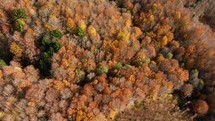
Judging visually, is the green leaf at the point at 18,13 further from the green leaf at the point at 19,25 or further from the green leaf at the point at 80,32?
the green leaf at the point at 80,32

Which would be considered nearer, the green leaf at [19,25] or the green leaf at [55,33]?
the green leaf at [55,33]

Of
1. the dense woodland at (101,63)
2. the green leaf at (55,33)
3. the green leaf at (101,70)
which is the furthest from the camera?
the green leaf at (55,33)

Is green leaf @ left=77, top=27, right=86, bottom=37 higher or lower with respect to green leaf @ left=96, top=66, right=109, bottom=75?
higher

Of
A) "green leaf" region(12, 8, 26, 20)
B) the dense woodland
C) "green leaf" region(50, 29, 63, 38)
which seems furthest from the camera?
"green leaf" region(12, 8, 26, 20)

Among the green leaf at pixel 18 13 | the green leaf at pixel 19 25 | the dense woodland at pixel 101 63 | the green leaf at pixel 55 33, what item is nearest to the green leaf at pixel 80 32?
the dense woodland at pixel 101 63


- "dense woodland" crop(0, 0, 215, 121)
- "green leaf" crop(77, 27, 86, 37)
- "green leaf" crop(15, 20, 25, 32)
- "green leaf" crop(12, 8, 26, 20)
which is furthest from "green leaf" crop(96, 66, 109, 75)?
"green leaf" crop(12, 8, 26, 20)

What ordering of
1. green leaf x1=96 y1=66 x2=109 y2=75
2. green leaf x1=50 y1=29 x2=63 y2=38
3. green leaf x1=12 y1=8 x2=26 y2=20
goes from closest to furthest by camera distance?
green leaf x1=96 y1=66 x2=109 y2=75
green leaf x1=50 y1=29 x2=63 y2=38
green leaf x1=12 y1=8 x2=26 y2=20

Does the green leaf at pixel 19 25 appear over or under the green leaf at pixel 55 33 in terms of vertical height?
over

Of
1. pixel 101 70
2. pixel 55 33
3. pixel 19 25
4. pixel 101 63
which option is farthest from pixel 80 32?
pixel 19 25

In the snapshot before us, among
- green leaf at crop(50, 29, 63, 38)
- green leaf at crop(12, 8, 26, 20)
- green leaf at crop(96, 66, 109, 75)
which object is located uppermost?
green leaf at crop(12, 8, 26, 20)

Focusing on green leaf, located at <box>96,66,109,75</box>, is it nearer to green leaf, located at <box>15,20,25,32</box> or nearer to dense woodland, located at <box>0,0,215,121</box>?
dense woodland, located at <box>0,0,215,121</box>

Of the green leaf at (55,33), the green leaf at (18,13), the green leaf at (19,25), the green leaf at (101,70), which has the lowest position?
the green leaf at (101,70)

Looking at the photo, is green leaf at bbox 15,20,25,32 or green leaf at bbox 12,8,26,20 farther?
green leaf at bbox 12,8,26,20
